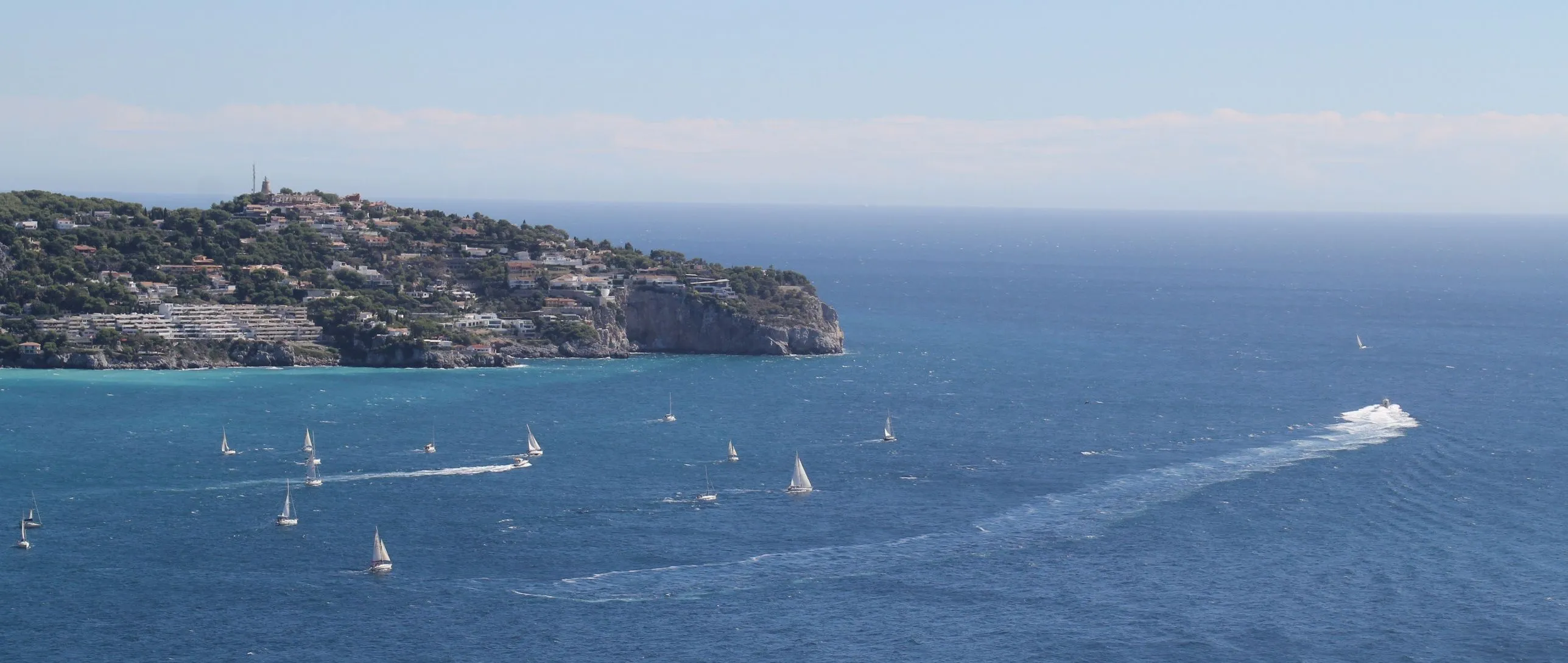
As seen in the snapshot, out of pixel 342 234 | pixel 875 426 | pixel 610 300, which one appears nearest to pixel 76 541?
pixel 875 426

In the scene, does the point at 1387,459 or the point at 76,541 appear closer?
the point at 76,541

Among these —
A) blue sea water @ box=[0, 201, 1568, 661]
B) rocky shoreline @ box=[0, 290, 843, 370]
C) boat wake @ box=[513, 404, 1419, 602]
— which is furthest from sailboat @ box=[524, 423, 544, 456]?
rocky shoreline @ box=[0, 290, 843, 370]

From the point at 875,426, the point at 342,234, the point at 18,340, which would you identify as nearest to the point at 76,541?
the point at 875,426

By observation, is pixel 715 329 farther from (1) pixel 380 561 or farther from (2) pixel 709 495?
(1) pixel 380 561

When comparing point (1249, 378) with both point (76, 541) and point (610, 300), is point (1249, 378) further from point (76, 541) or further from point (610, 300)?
point (76, 541)

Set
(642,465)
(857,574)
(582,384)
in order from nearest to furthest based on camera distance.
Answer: (857,574) → (642,465) → (582,384)

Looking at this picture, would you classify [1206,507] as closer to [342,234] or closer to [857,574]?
[857,574]

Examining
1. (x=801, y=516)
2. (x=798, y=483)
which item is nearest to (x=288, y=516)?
(x=801, y=516)

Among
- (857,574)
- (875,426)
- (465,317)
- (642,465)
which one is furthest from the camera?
(465,317)

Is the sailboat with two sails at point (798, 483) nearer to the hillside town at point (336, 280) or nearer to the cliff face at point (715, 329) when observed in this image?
the hillside town at point (336, 280)
